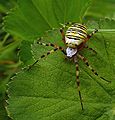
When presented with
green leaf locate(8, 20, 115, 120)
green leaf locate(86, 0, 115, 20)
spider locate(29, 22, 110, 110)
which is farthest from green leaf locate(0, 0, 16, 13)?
green leaf locate(8, 20, 115, 120)

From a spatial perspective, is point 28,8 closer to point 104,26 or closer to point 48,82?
point 104,26

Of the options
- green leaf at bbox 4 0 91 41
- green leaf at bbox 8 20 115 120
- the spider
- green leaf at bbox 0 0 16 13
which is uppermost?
green leaf at bbox 0 0 16 13

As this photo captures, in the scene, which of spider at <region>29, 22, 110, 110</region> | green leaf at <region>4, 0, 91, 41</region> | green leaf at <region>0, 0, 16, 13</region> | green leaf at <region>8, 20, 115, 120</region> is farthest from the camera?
green leaf at <region>0, 0, 16, 13</region>

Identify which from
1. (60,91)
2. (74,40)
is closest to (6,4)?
(74,40)

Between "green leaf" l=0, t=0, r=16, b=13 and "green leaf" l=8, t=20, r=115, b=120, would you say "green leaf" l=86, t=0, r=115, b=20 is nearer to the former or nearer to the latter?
"green leaf" l=0, t=0, r=16, b=13

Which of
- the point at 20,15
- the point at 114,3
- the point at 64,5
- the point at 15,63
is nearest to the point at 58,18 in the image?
the point at 64,5

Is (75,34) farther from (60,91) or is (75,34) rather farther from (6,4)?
(6,4)
